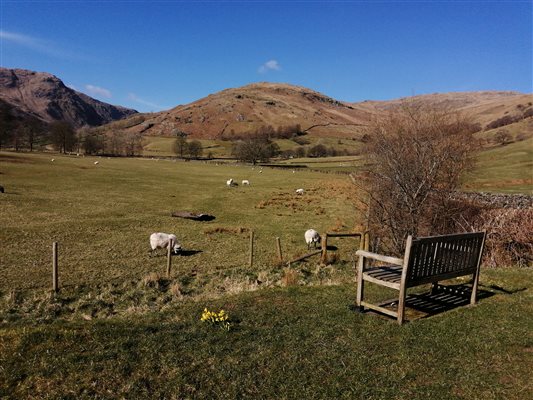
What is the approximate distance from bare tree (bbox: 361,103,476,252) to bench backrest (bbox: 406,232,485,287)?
887 centimetres

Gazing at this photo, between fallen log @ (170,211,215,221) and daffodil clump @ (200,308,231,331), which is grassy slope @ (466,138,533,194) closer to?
fallen log @ (170,211,215,221)

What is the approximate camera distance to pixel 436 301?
10.9 m

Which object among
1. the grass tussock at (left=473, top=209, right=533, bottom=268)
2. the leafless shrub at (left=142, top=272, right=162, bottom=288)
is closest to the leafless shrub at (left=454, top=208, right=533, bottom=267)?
the grass tussock at (left=473, top=209, right=533, bottom=268)

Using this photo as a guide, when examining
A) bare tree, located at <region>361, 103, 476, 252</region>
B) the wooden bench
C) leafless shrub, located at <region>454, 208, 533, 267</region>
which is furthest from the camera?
bare tree, located at <region>361, 103, 476, 252</region>

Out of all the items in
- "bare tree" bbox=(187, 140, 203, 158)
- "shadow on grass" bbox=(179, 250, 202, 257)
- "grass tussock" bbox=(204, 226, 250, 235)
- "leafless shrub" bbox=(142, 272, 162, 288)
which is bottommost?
"shadow on grass" bbox=(179, 250, 202, 257)

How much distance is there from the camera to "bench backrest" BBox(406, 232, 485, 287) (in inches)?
352

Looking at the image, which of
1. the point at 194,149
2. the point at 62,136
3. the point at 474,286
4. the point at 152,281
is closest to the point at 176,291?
the point at 152,281

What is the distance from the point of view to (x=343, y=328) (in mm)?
9016

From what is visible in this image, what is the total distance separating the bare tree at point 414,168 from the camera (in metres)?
20.0

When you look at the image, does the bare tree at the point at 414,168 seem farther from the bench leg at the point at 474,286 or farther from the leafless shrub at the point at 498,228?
the bench leg at the point at 474,286

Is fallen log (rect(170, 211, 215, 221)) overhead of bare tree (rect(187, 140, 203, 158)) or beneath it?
beneath

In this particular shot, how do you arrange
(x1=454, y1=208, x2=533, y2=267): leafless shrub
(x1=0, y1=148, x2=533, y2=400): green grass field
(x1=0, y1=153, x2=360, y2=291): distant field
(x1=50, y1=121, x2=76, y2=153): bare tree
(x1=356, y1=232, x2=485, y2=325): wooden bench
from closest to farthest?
(x1=0, y1=148, x2=533, y2=400): green grass field → (x1=356, y1=232, x2=485, y2=325): wooden bench → (x1=454, y1=208, x2=533, y2=267): leafless shrub → (x1=0, y1=153, x2=360, y2=291): distant field → (x1=50, y1=121, x2=76, y2=153): bare tree

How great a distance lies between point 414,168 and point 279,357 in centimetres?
1510

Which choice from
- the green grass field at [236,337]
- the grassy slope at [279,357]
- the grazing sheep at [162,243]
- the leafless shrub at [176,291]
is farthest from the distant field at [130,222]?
the grassy slope at [279,357]
